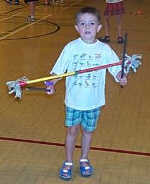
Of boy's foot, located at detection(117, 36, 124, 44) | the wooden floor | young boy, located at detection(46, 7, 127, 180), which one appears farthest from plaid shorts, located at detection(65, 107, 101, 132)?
boy's foot, located at detection(117, 36, 124, 44)

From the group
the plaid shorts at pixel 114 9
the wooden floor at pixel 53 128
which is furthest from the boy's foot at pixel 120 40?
the plaid shorts at pixel 114 9

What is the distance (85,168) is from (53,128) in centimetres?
70

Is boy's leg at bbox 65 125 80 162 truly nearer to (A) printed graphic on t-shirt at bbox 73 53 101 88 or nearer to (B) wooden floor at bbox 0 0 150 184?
(B) wooden floor at bbox 0 0 150 184

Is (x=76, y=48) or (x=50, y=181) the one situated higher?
(x=76, y=48)

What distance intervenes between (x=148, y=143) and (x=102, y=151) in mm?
339

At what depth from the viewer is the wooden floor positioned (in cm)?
234

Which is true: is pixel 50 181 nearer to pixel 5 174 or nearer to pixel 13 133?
pixel 5 174

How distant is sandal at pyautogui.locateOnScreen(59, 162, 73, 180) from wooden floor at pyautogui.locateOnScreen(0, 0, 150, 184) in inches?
1.4

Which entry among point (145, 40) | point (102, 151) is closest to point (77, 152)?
point (102, 151)

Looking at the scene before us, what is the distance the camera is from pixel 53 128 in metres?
2.94

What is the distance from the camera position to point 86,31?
2.05 meters

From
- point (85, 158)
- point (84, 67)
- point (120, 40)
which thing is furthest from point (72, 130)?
point (120, 40)

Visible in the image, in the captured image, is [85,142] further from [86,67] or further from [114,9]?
[114,9]

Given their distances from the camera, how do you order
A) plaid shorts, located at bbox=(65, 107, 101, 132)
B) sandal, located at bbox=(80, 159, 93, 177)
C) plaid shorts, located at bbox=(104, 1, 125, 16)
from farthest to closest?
1. plaid shorts, located at bbox=(104, 1, 125, 16)
2. sandal, located at bbox=(80, 159, 93, 177)
3. plaid shorts, located at bbox=(65, 107, 101, 132)
